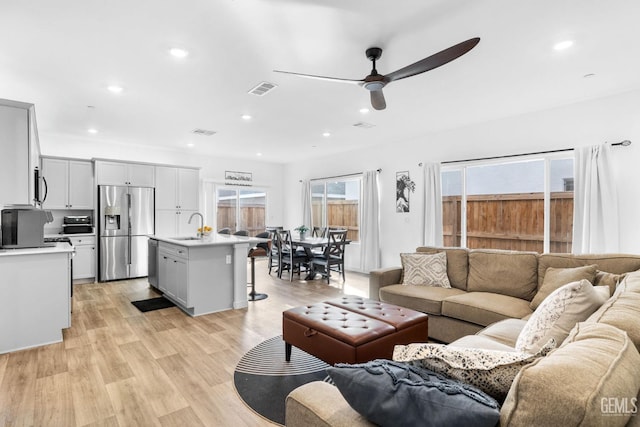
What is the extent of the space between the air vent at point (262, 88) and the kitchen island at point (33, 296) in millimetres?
2568

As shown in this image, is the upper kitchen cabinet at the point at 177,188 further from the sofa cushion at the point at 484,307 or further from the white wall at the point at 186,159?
the sofa cushion at the point at 484,307

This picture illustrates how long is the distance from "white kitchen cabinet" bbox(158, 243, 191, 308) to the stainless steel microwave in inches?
54.6

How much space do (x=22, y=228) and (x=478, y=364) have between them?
13.8ft

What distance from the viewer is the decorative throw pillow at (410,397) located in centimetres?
83

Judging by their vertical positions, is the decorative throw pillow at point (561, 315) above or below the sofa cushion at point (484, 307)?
above

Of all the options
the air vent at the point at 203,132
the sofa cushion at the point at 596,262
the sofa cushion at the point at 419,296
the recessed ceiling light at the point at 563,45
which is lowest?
the sofa cushion at the point at 419,296

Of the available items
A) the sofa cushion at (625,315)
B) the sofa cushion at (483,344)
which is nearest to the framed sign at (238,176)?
the sofa cushion at (483,344)

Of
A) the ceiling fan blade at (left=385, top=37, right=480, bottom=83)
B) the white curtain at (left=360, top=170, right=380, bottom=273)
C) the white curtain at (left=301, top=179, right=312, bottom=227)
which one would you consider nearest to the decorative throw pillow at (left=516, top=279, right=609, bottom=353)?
the ceiling fan blade at (left=385, top=37, right=480, bottom=83)

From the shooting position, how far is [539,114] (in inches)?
177

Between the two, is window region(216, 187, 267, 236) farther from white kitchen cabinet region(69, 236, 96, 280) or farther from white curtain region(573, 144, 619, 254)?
white curtain region(573, 144, 619, 254)

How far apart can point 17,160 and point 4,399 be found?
2.15 metres

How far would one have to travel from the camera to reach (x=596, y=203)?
3885 mm

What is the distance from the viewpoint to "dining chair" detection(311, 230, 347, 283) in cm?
586

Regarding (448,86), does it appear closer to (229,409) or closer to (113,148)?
(229,409)
